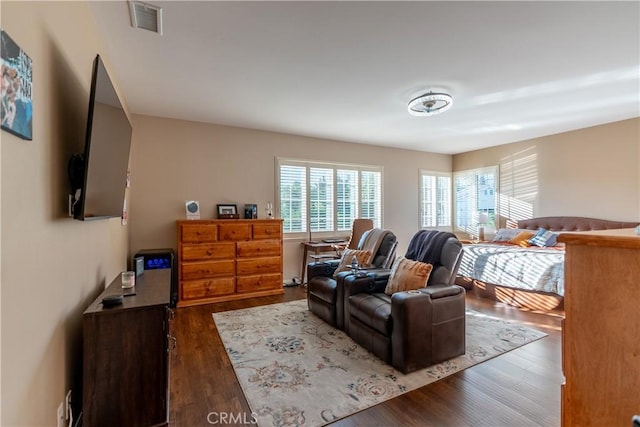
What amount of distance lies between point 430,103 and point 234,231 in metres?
3.17

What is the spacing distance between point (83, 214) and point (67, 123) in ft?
1.76

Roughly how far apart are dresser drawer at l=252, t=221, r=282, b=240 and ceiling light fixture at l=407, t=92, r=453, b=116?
8.43 ft

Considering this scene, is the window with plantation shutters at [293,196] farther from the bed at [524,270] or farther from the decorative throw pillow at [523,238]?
the decorative throw pillow at [523,238]

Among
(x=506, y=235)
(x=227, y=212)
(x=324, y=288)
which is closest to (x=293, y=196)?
(x=227, y=212)

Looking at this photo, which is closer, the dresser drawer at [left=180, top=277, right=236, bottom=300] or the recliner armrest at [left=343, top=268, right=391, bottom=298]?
the recliner armrest at [left=343, top=268, right=391, bottom=298]

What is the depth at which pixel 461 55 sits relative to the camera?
261cm

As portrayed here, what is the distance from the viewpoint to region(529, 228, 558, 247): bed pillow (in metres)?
4.67

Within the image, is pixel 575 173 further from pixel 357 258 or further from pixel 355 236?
pixel 357 258

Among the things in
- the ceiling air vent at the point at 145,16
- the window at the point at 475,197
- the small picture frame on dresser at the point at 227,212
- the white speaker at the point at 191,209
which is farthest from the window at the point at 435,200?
the ceiling air vent at the point at 145,16

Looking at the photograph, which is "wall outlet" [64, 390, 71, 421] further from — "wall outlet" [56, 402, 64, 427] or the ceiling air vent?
the ceiling air vent

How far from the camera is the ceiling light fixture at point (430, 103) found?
336 centimetres

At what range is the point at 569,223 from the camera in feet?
16.8

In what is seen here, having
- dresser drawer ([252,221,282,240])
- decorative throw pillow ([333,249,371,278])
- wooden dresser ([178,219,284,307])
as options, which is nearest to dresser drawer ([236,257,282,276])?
wooden dresser ([178,219,284,307])

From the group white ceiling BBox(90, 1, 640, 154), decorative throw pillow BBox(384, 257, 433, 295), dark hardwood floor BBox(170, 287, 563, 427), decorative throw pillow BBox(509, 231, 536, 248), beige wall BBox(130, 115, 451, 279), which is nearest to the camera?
dark hardwood floor BBox(170, 287, 563, 427)
